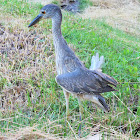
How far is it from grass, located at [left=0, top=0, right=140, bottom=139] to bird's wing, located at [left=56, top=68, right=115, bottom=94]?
448 millimetres

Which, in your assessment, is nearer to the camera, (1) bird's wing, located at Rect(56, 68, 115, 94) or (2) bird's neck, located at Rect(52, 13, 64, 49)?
(1) bird's wing, located at Rect(56, 68, 115, 94)

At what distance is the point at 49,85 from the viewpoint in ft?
12.3

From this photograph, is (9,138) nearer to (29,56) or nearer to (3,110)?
(3,110)

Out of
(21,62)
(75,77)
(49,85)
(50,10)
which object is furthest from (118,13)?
(75,77)

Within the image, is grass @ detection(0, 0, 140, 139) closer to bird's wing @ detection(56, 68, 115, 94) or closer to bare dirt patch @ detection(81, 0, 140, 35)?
bird's wing @ detection(56, 68, 115, 94)

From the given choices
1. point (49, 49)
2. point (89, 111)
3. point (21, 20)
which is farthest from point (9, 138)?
point (21, 20)

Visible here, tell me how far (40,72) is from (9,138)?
1621 millimetres

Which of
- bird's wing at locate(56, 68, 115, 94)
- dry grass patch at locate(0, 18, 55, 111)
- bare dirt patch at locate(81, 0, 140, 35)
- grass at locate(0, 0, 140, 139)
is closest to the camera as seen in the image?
bird's wing at locate(56, 68, 115, 94)

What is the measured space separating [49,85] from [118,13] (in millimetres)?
7115

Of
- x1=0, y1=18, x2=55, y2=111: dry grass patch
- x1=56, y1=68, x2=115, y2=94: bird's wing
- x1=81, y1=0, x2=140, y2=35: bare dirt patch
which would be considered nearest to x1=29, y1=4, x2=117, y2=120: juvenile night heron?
x1=56, y1=68, x2=115, y2=94: bird's wing

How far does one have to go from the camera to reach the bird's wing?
282cm

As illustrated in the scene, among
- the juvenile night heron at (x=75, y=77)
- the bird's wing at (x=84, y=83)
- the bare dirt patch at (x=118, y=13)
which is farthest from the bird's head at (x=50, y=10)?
the bare dirt patch at (x=118, y=13)

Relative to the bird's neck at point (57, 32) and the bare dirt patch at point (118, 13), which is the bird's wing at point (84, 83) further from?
the bare dirt patch at point (118, 13)

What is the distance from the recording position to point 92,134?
9.02 ft
